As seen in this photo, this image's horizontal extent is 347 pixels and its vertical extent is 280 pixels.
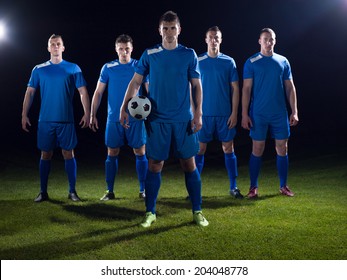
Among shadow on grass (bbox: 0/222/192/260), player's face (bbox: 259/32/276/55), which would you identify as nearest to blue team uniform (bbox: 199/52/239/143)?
player's face (bbox: 259/32/276/55)

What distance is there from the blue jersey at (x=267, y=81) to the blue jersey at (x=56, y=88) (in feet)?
5.54

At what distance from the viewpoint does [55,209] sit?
455 centimetres

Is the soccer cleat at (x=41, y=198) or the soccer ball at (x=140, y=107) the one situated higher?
the soccer ball at (x=140, y=107)

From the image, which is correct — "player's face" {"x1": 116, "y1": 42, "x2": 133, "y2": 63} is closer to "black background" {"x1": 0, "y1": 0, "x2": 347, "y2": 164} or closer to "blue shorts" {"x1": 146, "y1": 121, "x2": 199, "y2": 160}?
"blue shorts" {"x1": 146, "y1": 121, "x2": 199, "y2": 160}

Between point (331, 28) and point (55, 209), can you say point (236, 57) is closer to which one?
point (331, 28)

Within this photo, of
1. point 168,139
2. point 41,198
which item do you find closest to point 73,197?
point 41,198

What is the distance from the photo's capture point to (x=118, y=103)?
197 inches

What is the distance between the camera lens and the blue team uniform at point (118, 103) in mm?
4992

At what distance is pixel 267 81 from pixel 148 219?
1.93 meters

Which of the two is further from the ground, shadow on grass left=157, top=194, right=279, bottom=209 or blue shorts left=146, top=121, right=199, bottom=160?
blue shorts left=146, top=121, right=199, bottom=160

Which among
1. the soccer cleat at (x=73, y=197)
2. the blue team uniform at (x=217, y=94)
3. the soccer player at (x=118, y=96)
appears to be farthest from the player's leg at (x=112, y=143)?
the blue team uniform at (x=217, y=94)

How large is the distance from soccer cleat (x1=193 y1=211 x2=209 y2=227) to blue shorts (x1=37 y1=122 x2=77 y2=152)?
1.64 m

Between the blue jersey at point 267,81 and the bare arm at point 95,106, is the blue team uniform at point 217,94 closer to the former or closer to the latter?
the blue jersey at point 267,81

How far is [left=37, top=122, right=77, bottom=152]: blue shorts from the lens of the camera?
4.92 m
